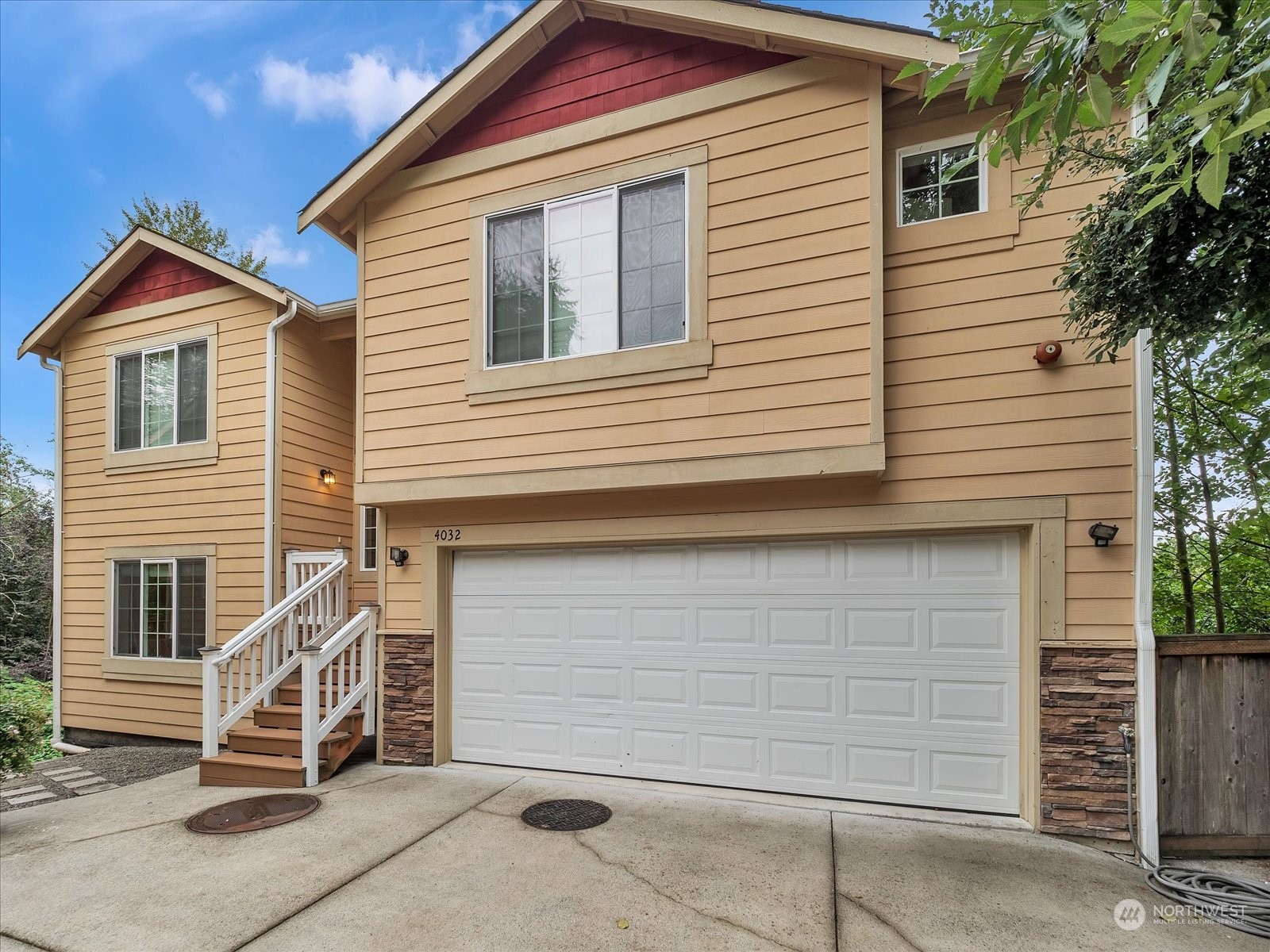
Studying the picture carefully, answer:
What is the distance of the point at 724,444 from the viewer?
473 cm

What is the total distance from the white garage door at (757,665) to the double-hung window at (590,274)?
5.89 feet

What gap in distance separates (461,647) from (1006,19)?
5.62 metres

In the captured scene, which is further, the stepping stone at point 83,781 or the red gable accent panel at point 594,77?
the stepping stone at point 83,781

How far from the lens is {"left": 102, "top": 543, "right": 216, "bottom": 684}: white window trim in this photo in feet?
24.0

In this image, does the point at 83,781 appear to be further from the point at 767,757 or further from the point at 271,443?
the point at 767,757

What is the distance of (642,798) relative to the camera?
16.0 feet

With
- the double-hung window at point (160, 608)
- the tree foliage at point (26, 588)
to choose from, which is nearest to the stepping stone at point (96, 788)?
the double-hung window at point (160, 608)

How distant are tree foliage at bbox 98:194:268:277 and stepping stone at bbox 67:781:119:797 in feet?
43.0

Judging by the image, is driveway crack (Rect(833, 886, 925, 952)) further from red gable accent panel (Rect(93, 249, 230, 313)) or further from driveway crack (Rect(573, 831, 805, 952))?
red gable accent panel (Rect(93, 249, 230, 313))

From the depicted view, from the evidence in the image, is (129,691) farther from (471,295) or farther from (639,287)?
(639,287)

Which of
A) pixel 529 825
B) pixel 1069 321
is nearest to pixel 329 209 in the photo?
pixel 529 825

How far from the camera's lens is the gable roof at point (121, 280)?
23.9 feet

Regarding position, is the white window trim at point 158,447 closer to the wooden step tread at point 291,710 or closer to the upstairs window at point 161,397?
the upstairs window at point 161,397

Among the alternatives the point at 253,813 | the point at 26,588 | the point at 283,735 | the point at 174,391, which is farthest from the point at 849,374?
the point at 26,588
